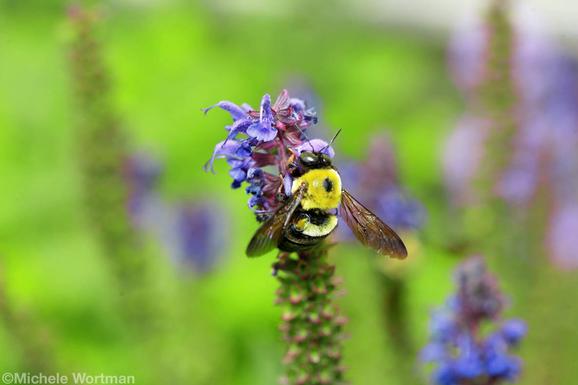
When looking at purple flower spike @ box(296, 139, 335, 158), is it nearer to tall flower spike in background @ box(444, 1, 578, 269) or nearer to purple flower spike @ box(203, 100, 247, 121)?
purple flower spike @ box(203, 100, 247, 121)

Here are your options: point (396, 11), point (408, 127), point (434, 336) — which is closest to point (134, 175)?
point (434, 336)

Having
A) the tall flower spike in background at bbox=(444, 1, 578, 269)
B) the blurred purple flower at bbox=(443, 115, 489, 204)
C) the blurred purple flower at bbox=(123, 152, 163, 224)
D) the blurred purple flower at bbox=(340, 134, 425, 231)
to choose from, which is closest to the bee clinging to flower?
the blurred purple flower at bbox=(340, 134, 425, 231)

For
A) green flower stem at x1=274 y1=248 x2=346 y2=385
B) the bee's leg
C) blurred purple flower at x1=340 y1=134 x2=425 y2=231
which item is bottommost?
green flower stem at x1=274 y1=248 x2=346 y2=385

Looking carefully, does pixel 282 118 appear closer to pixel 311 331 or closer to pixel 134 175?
pixel 311 331

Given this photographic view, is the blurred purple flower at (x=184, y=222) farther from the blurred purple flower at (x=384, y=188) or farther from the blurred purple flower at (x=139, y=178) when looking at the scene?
the blurred purple flower at (x=384, y=188)

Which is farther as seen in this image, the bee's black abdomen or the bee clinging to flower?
the bee's black abdomen

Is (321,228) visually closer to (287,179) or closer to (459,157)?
(287,179)
